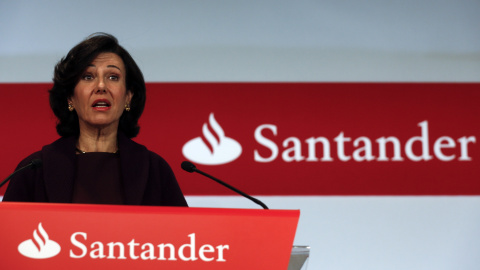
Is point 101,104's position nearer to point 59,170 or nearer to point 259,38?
point 59,170

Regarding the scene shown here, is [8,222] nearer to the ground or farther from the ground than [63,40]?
nearer to the ground

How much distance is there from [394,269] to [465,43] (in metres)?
1.12

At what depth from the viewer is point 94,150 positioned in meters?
1.80

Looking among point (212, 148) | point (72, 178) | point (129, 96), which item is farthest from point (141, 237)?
point (212, 148)

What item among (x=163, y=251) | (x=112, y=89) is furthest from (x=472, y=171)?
(x=163, y=251)

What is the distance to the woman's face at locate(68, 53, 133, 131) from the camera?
1.72m

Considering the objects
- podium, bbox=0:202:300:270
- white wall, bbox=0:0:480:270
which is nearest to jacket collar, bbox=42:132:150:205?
podium, bbox=0:202:300:270

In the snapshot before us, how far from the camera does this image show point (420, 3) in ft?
9.91

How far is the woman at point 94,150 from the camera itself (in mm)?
1668

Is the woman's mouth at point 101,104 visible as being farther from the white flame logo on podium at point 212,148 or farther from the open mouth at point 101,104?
the white flame logo on podium at point 212,148

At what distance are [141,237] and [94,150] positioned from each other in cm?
67

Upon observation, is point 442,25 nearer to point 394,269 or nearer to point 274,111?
point 274,111

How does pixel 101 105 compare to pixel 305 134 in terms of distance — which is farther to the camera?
pixel 305 134

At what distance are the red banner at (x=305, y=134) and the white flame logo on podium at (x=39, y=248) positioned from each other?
1744mm
